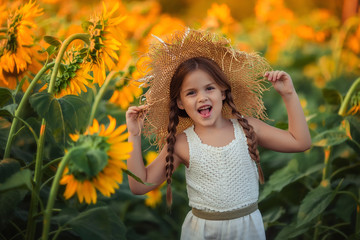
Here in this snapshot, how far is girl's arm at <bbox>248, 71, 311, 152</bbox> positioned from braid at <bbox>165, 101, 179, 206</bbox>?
0.27m

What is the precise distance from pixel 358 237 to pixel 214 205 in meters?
0.75

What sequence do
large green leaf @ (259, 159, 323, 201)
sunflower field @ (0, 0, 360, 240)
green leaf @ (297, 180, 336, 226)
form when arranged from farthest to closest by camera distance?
large green leaf @ (259, 159, 323, 201), green leaf @ (297, 180, 336, 226), sunflower field @ (0, 0, 360, 240)

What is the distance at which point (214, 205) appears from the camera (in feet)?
4.96

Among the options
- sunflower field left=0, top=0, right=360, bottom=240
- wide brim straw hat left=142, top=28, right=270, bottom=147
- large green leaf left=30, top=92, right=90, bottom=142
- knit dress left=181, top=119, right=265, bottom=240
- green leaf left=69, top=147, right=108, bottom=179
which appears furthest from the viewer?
wide brim straw hat left=142, top=28, right=270, bottom=147

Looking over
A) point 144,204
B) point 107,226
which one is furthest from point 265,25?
point 107,226

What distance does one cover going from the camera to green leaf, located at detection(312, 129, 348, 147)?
1901 mm

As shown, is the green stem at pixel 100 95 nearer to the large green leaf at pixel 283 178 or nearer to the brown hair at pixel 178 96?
the brown hair at pixel 178 96

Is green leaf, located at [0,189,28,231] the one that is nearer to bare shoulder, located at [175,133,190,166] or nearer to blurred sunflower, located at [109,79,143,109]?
bare shoulder, located at [175,133,190,166]

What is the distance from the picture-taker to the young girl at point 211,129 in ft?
4.97

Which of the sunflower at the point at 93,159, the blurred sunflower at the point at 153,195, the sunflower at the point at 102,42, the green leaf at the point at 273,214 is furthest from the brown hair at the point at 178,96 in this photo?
the blurred sunflower at the point at 153,195

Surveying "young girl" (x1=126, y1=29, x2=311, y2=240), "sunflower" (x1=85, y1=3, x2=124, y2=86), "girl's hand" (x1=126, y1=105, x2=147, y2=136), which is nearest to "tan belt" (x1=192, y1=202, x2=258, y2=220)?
"young girl" (x1=126, y1=29, x2=311, y2=240)

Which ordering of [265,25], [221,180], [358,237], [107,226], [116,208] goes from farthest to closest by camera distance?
1. [265,25]
2. [116,208]
3. [358,237]
4. [221,180]
5. [107,226]

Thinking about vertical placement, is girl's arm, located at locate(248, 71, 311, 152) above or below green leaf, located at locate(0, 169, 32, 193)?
above

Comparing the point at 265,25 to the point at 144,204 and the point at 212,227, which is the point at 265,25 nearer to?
the point at 144,204
